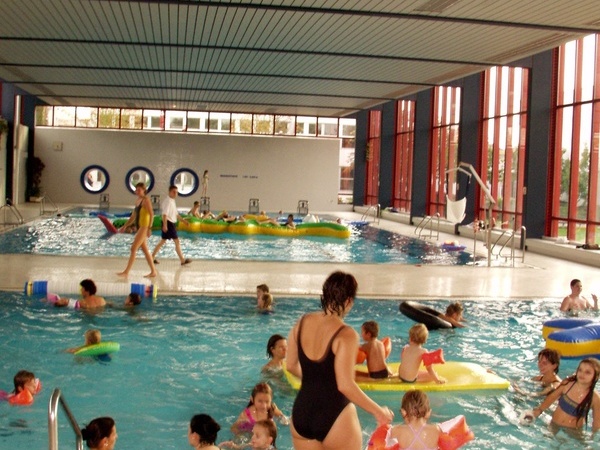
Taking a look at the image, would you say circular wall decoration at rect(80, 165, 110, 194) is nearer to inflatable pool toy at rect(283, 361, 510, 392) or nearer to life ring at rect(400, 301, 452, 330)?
life ring at rect(400, 301, 452, 330)

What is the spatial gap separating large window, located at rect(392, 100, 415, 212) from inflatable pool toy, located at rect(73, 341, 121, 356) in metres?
23.6

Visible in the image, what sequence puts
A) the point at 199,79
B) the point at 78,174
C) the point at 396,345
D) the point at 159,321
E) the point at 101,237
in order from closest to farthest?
the point at 396,345 → the point at 159,321 → the point at 101,237 → the point at 199,79 → the point at 78,174

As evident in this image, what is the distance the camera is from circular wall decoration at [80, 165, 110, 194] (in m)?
35.3

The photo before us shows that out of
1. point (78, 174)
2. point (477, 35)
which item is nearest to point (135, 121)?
point (78, 174)

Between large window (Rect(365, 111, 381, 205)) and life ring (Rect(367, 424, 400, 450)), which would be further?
large window (Rect(365, 111, 381, 205))

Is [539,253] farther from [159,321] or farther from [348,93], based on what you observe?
[159,321]

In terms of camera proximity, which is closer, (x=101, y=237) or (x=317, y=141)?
(x=101, y=237)

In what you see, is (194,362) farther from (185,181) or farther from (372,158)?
(372,158)

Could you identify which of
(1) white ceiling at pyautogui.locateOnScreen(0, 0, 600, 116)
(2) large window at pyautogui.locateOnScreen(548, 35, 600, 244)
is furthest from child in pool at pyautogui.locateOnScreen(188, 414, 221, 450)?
(2) large window at pyautogui.locateOnScreen(548, 35, 600, 244)

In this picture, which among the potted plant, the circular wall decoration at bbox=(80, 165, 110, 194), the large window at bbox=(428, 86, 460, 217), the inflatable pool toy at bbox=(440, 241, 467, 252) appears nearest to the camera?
the inflatable pool toy at bbox=(440, 241, 467, 252)

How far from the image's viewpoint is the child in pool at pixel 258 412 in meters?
5.41

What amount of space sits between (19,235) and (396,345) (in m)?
12.6

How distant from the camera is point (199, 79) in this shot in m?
22.0

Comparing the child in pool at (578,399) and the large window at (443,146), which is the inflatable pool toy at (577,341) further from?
the large window at (443,146)
